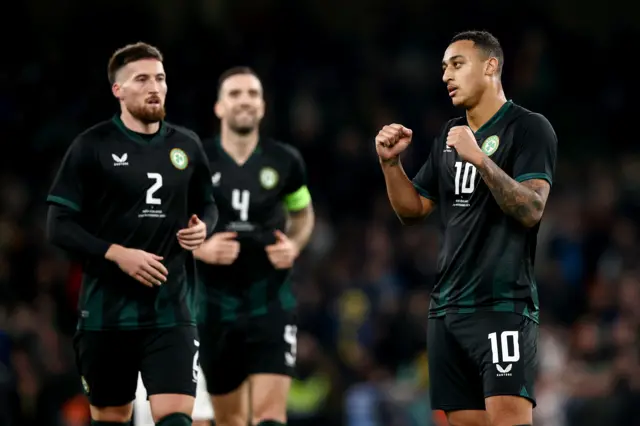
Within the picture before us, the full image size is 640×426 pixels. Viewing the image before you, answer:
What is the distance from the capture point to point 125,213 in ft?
22.3

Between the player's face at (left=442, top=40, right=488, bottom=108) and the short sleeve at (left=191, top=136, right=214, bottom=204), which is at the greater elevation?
the player's face at (left=442, top=40, right=488, bottom=108)

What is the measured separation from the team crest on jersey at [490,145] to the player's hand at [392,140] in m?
0.39

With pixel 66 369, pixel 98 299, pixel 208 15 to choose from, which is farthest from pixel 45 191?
pixel 98 299

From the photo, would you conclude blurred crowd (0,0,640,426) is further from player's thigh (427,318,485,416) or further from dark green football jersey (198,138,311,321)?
player's thigh (427,318,485,416)

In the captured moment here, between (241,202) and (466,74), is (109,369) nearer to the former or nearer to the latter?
(241,202)

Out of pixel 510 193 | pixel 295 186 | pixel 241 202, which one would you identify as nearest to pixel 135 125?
pixel 241 202

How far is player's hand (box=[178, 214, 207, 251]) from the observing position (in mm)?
6699

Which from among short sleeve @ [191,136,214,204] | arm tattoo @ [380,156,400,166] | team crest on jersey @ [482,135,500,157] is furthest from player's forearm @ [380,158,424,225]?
short sleeve @ [191,136,214,204]

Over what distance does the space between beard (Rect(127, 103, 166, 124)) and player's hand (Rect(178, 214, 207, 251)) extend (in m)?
0.64

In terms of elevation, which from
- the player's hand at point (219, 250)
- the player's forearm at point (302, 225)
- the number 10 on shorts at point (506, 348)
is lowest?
the number 10 on shorts at point (506, 348)

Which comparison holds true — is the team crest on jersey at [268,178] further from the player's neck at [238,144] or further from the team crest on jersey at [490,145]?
the team crest on jersey at [490,145]

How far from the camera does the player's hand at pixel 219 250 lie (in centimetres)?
804

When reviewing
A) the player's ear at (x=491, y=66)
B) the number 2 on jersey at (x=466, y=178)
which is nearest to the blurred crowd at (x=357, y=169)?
the number 2 on jersey at (x=466, y=178)

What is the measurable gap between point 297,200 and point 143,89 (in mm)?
2124
